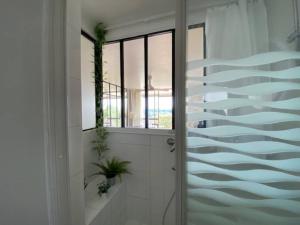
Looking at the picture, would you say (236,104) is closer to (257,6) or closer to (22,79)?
(257,6)

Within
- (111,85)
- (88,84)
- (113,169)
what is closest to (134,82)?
(111,85)

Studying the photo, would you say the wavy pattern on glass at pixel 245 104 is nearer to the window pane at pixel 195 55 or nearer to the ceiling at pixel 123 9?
the window pane at pixel 195 55

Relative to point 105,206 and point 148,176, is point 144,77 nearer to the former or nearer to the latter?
point 148,176

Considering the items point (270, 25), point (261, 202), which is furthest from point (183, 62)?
point (261, 202)

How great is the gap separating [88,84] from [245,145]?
192 centimetres

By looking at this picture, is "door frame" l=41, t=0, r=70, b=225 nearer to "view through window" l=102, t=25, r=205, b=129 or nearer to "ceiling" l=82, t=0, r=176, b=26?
"ceiling" l=82, t=0, r=176, b=26

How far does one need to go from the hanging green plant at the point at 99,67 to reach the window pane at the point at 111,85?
74mm

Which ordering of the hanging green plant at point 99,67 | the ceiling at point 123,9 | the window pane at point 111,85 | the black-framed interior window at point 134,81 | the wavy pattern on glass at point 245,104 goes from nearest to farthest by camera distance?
the wavy pattern on glass at point 245,104, the ceiling at point 123,9, the black-framed interior window at point 134,81, the hanging green plant at point 99,67, the window pane at point 111,85

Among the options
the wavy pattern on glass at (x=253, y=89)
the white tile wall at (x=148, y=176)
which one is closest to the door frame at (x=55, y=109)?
the wavy pattern on glass at (x=253, y=89)

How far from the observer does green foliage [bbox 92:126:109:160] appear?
2100 millimetres

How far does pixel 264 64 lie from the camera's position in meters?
0.66

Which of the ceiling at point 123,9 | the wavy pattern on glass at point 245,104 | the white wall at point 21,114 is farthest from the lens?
the ceiling at point 123,9

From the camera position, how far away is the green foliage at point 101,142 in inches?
82.7

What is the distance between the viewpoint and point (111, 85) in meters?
2.28
